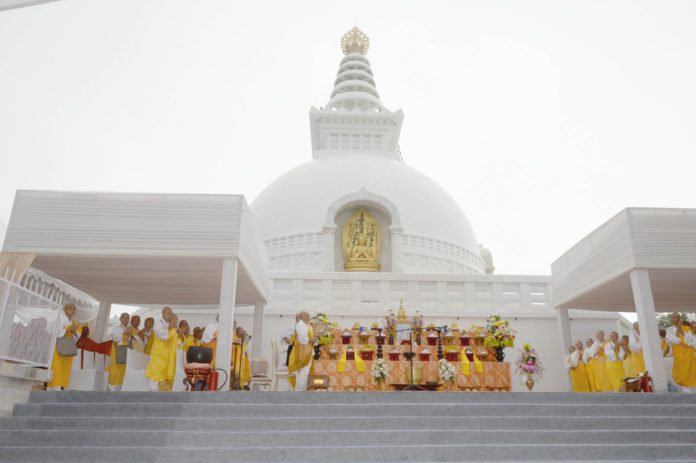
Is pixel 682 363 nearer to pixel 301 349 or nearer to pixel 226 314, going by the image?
pixel 301 349

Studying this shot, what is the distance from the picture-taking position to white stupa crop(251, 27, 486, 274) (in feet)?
67.6

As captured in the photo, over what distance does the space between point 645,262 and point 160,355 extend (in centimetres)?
894

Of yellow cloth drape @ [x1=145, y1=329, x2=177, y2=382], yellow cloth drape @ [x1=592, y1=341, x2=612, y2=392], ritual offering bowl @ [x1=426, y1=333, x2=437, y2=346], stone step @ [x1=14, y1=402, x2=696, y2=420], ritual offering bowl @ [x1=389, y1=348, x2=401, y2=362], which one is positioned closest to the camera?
stone step @ [x1=14, y1=402, x2=696, y2=420]

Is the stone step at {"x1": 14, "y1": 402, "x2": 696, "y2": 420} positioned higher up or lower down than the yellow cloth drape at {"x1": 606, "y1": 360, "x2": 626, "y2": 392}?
lower down

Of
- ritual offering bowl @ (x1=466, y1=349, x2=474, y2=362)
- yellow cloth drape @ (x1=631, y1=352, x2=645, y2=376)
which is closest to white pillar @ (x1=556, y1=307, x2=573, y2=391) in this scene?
yellow cloth drape @ (x1=631, y1=352, x2=645, y2=376)

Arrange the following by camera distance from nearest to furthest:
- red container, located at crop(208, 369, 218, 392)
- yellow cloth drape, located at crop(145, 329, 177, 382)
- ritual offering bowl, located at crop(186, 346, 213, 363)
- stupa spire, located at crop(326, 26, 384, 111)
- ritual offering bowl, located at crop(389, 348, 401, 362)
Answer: ritual offering bowl, located at crop(186, 346, 213, 363) < red container, located at crop(208, 369, 218, 392) < yellow cloth drape, located at crop(145, 329, 177, 382) < ritual offering bowl, located at crop(389, 348, 401, 362) < stupa spire, located at crop(326, 26, 384, 111)

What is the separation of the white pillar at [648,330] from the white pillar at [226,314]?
729cm

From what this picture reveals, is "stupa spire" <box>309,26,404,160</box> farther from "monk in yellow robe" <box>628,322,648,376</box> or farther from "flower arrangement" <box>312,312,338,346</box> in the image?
"monk in yellow robe" <box>628,322,648,376</box>

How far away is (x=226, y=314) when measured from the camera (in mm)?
9875

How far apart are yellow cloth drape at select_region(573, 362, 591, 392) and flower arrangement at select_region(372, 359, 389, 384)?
4908 mm

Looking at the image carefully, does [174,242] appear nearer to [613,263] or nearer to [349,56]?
[613,263]

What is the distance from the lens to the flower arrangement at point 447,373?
39.0 feet

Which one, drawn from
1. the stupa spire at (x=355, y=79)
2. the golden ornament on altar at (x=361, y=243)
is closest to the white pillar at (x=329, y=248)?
the golden ornament on altar at (x=361, y=243)

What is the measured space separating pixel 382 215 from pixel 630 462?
15193 millimetres
